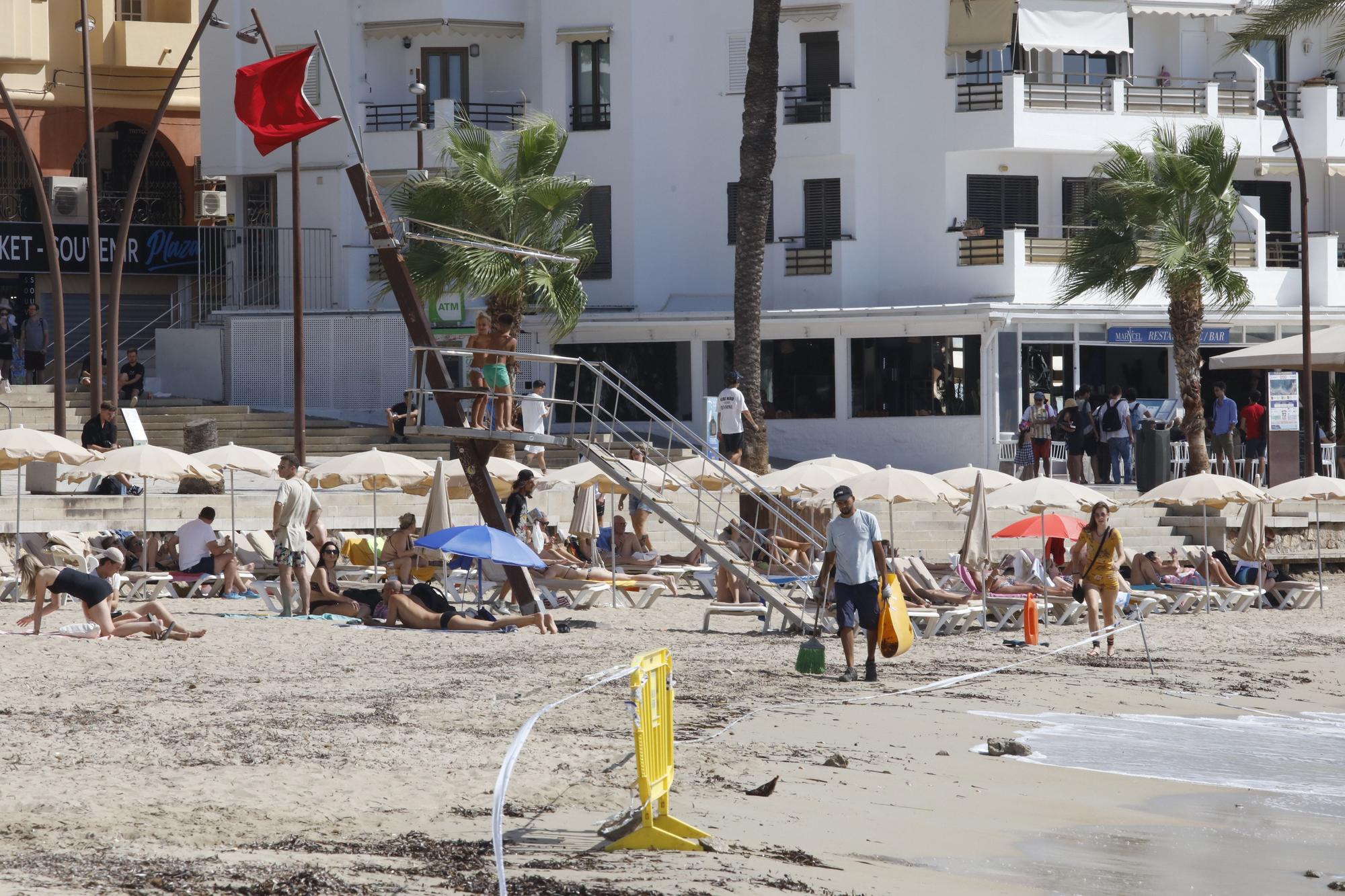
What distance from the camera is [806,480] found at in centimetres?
2183

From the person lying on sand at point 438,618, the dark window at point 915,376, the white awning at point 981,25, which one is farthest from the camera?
the white awning at point 981,25

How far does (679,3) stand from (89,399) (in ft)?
44.0

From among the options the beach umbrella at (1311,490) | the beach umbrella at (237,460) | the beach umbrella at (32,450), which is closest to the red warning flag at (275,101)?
the beach umbrella at (237,460)

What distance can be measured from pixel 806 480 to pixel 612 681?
32.9 ft

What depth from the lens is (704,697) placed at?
12.7 metres

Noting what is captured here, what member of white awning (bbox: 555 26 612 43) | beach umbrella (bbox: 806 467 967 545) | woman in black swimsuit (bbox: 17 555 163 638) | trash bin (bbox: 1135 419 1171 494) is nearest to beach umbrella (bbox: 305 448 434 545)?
beach umbrella (bbox: 806 467 967 545)

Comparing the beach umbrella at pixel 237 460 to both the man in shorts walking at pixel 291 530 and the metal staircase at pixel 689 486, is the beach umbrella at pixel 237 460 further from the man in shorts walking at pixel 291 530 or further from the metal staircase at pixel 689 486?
the man in shorts walking at pixel 291 530

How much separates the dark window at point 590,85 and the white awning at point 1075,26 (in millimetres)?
8038

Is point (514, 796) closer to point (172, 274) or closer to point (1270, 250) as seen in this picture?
point (1270, 250)

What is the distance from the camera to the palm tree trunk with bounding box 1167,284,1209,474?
93.3 feet

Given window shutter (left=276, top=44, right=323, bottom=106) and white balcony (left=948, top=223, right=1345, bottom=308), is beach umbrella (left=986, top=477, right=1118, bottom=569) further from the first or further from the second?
window shutter (left=276, top=44, right=323, bottom=106)

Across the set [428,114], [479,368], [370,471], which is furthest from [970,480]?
[428,114]

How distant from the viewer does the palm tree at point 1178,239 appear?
93.6ft

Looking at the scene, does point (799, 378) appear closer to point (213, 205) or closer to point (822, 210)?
point (822, 210)
